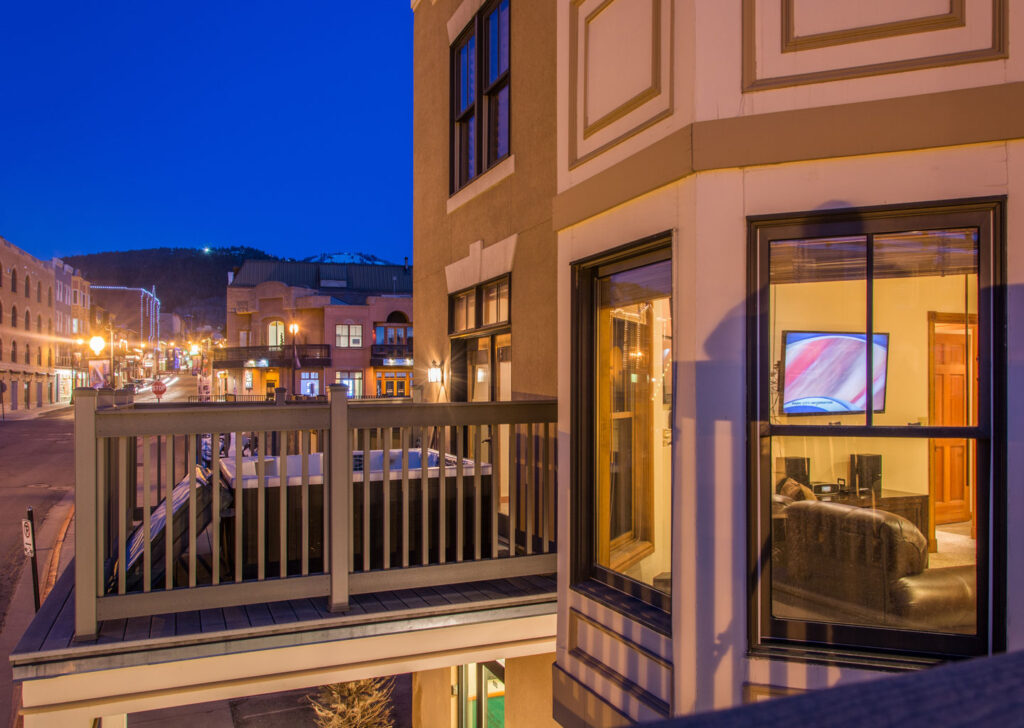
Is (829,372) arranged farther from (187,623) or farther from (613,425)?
(187,623)

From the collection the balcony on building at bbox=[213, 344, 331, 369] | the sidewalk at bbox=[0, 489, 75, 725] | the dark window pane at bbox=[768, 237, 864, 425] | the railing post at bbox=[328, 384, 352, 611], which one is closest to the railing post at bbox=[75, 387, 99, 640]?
the railing post at bbox=[328, 384, 352, 611]

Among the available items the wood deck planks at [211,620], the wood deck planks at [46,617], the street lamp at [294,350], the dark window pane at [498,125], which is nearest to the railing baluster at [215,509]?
the wood deck planks at [211,620]

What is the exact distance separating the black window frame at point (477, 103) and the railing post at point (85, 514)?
4000 mm

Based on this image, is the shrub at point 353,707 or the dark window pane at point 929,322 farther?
the shrub at point 353,707

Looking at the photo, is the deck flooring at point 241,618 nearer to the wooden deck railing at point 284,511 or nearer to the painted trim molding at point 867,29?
the wooden deck railing at point 284,511

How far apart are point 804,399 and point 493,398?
4.20 meters

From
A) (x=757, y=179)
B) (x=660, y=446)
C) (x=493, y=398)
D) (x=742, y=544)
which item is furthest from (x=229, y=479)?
(x=757, y=179)

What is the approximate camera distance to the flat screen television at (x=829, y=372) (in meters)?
2.76

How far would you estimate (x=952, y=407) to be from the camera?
2.66m

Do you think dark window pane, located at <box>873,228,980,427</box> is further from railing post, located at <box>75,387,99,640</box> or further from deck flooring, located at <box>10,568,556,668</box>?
railing post, located at <box>75,387,99,640</box>

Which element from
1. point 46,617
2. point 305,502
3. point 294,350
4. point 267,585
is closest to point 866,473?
point 305,502

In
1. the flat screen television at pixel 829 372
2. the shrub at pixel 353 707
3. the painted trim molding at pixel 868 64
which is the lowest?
the shrub at pixel 353 707

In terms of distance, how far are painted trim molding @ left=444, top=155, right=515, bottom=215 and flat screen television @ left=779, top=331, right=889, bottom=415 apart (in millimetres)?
3738

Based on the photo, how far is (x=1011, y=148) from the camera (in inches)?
101
